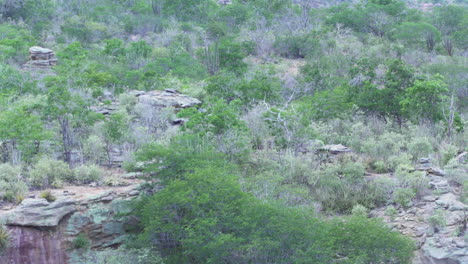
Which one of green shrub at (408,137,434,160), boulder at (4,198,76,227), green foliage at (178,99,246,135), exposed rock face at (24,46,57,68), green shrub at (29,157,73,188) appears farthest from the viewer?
exposed rock face at (24,46,57,68)

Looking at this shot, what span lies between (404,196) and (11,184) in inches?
423

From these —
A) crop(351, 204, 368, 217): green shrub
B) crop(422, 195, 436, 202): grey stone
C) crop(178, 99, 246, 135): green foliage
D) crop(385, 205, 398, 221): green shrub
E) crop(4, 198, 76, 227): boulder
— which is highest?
crop(178, 99, 246, 135): green foliage

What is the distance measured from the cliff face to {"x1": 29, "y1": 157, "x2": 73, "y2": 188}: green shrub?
95 cm

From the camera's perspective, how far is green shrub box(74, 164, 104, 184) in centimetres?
1525

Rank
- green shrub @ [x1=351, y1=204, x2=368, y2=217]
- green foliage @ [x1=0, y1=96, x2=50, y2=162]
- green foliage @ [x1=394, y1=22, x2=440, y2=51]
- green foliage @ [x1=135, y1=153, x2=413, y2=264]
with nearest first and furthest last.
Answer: green foliage @ [x1=135, y1=153, x2=413, y2=264] < green shrub @ [x1=351, y1=204, x2=368, y2=217] < green foliage @ [x1=0, y1=96, x2=50, y2=162] < green foliage @ [x1=394, y1=22, x2=440, y2=51]

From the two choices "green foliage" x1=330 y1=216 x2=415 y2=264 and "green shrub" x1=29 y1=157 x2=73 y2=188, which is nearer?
"green foliage" x1=330 y1=216 x2=415 y2=264

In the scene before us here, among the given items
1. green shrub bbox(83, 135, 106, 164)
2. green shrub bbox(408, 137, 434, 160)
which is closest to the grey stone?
green shrub bbox(408, 137, 434, 160)

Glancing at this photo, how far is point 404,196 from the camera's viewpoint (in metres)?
15.4

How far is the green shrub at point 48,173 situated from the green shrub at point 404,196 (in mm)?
9467

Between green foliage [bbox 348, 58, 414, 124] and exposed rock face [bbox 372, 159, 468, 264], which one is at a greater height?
green foliage [bbox 348, 58, 414, 124]

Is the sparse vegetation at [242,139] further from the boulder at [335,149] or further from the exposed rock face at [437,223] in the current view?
the exposed rock face at [437,223]

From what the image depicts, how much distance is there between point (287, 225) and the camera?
11672 mm

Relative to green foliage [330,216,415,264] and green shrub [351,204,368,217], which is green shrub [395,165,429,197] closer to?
green shrub [351,204,368,217]

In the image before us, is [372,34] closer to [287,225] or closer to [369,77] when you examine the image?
[369,77]
